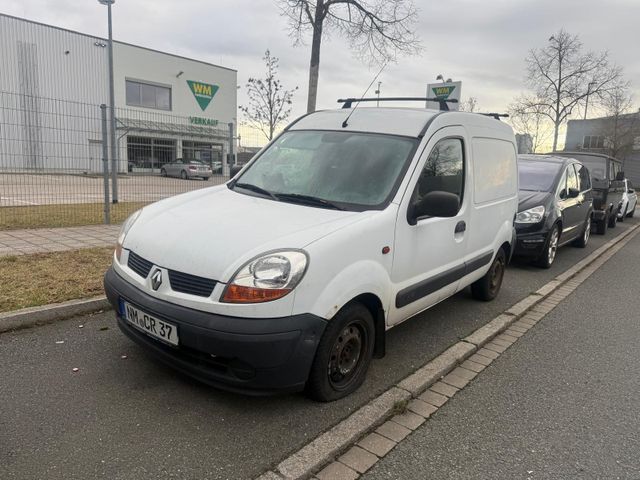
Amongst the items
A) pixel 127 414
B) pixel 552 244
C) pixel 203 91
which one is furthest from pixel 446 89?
pixel 203 91

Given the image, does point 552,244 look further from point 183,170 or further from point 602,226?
point 183,170

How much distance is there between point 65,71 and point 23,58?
236 centimetres

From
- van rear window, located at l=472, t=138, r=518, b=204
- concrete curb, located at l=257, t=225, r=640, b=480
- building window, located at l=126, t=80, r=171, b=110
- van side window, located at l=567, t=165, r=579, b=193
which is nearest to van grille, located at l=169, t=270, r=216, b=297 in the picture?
concrete curb, located at l=257, t=225, r=640, b=480

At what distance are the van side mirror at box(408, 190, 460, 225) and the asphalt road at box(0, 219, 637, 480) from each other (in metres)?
1.25

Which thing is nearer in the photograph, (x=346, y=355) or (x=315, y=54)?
(x=346, y=355)

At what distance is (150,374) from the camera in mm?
3395

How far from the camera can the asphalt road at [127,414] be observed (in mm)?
2479

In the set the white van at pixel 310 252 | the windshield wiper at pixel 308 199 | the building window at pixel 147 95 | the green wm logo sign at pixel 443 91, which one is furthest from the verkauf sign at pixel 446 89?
the building window at pixel 147 95

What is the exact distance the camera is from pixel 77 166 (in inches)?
361

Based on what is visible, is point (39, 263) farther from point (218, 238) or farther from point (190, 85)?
point (190, 85)

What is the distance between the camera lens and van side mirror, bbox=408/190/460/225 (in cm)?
341

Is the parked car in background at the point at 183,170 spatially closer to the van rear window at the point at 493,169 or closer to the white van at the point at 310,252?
the white van at the point at 310,252

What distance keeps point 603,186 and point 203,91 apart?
106 ft

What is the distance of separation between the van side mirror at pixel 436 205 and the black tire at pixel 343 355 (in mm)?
851
